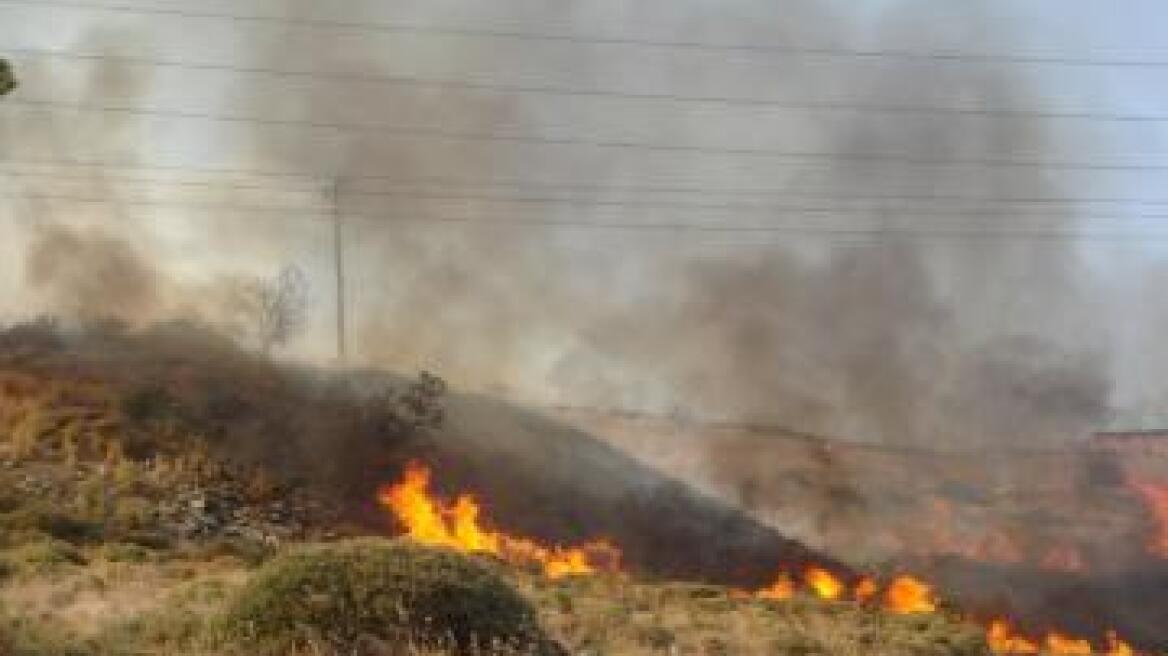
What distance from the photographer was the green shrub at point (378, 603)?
17891 mm

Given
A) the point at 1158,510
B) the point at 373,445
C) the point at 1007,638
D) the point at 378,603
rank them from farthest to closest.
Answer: the point at 1158,510 < the point at 373,445 < the point at 1007,638 < the point at 378,603

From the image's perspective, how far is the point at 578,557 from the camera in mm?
44844

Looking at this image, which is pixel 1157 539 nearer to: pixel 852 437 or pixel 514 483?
pixel 852 437

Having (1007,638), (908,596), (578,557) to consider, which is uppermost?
(578,557)

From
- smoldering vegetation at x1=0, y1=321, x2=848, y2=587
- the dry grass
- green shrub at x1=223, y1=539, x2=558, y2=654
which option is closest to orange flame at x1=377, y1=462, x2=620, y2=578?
smoldering vegetation at x1=0, y1=321, x2=848, y2=587

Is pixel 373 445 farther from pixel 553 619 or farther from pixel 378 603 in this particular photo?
pixel 378 603

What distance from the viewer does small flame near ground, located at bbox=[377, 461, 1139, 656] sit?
43281 mm

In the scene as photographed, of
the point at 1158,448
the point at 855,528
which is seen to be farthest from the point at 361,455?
the point at 1158,448

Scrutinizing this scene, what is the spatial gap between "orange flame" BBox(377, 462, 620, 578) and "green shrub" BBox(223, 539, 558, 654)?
2280 centimetres

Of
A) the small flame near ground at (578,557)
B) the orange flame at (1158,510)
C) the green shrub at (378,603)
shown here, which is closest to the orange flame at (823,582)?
the small flame near ground at (578,557)

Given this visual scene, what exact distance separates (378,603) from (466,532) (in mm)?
26630

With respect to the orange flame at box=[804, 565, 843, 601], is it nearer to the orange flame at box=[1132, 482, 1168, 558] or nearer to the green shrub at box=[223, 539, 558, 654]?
the orange flame at box=[1132, 482, 1168, 558]

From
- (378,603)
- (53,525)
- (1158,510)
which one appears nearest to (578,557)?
(53,525)

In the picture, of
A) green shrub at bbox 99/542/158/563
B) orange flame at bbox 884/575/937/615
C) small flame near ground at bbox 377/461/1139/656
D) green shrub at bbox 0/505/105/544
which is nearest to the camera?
green shrub at bbox 99/542/158/563
